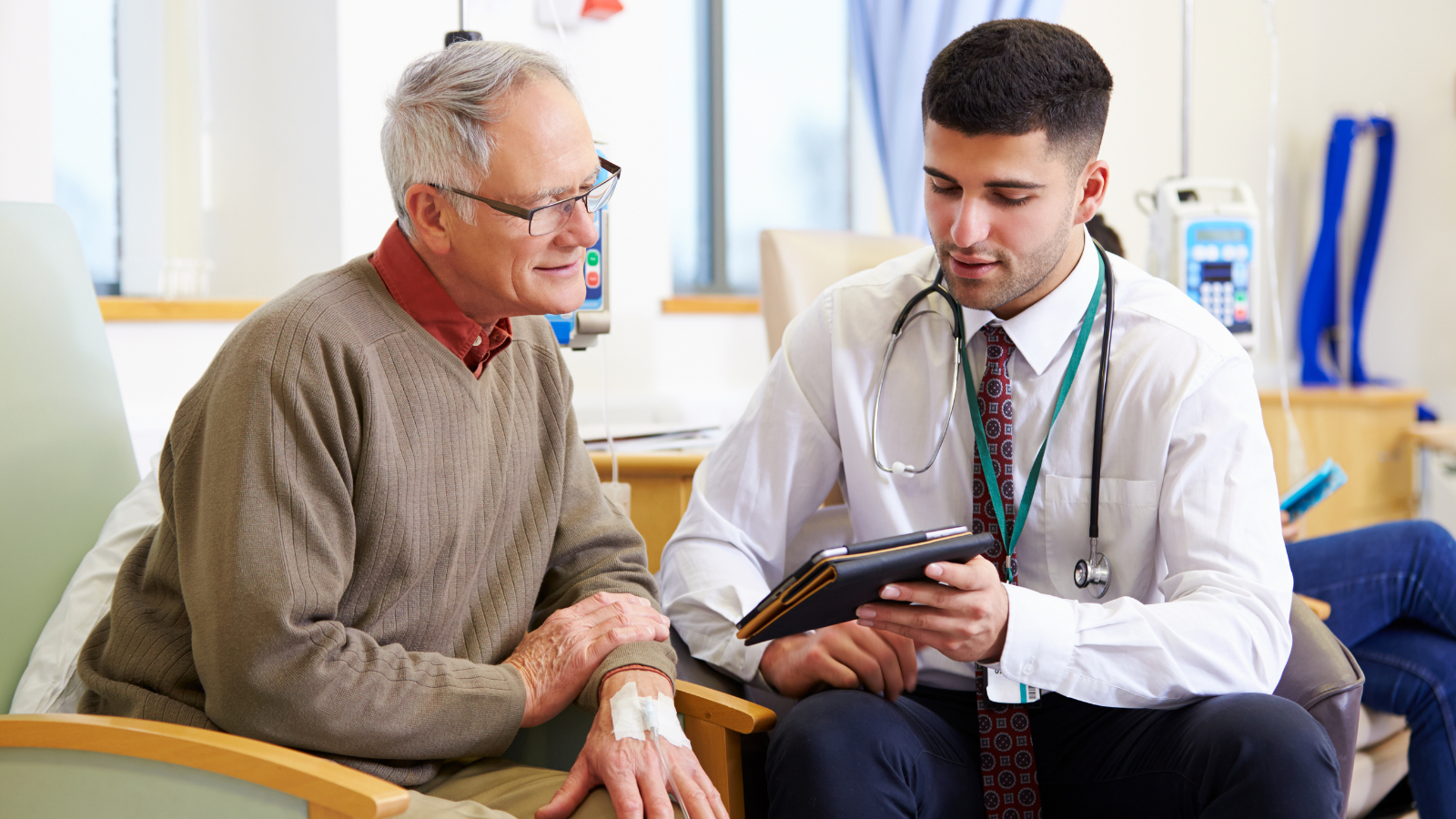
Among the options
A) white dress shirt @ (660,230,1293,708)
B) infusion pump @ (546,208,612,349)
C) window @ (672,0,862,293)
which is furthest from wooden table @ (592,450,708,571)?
window @ (672,0,862,293)

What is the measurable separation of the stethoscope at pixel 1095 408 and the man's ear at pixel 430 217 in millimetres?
580

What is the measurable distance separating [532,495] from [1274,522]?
867 mm

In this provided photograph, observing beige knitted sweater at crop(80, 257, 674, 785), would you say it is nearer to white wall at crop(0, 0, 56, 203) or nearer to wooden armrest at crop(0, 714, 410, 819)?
wooden armrest at crop(0, 714, 410, 819)

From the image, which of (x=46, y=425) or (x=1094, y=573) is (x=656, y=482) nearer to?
(x=1094, y=573)

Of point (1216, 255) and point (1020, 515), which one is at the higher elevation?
point (1216, 255)

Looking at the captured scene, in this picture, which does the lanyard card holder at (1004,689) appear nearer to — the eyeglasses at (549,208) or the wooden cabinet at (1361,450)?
the eyeglasses at (549,208)

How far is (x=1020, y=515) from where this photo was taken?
1402 millimetres

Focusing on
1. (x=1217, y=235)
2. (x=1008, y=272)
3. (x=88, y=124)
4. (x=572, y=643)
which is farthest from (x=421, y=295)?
(x=1217, y=235)

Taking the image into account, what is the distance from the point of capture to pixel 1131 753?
4.25 ft

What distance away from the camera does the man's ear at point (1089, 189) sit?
4.76 ft

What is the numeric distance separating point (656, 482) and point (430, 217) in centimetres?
86

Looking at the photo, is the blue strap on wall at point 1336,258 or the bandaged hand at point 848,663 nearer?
the bandaged hand at point 848,663

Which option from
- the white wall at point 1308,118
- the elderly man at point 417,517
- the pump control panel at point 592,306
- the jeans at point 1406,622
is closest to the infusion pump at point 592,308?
the pump control panel at point 592,306

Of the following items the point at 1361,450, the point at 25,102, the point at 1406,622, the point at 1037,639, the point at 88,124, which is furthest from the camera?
the point at 1361,450
